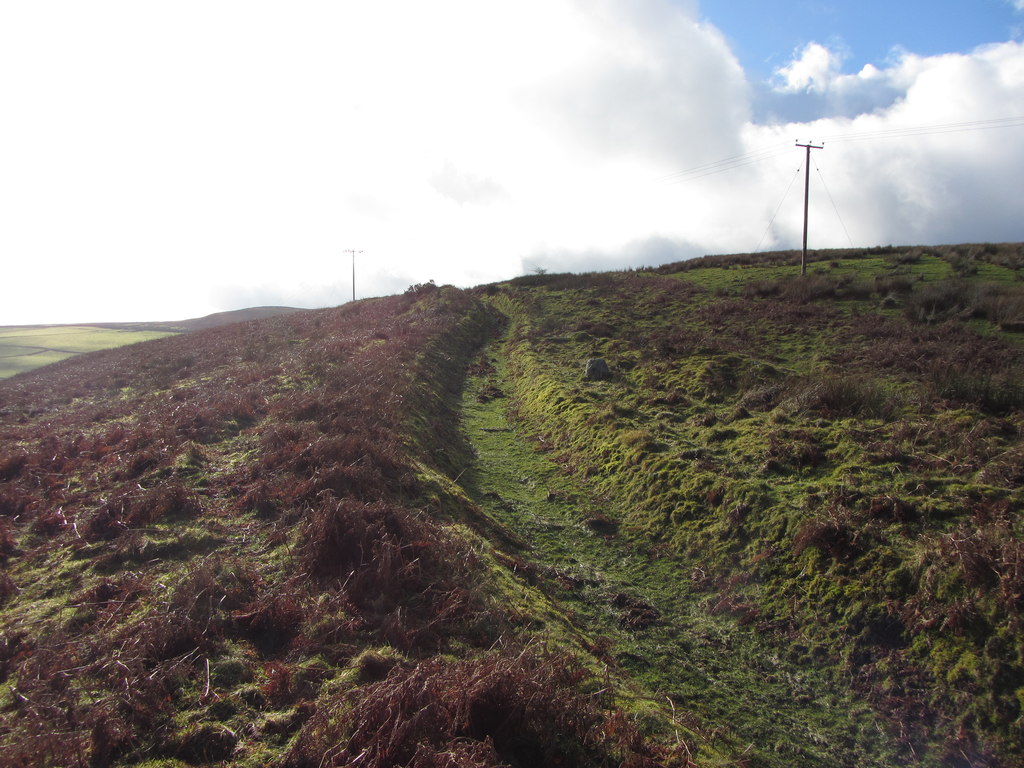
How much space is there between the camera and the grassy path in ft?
19.6

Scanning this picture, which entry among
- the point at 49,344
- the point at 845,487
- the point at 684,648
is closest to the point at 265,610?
the point at 684,648

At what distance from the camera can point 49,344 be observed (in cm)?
4728

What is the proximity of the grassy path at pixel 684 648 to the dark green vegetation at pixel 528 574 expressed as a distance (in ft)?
0.14

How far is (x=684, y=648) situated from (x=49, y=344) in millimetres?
60240

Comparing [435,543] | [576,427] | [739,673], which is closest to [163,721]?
[435,543]

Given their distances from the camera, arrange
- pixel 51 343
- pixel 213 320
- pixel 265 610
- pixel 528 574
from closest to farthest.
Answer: pixel 265 610
pixel 528 574
pixel 51 343
pixel 213 320

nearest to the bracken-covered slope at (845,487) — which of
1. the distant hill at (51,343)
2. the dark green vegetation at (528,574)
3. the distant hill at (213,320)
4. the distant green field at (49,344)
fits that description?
the dark green vegetation at (528,574)

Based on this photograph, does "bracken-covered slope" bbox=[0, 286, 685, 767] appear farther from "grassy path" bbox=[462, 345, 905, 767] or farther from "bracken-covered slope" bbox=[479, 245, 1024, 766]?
"bracken-covered slope" bbox=[479, 245, 1024, 766]

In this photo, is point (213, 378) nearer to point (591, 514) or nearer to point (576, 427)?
point (576, 427)

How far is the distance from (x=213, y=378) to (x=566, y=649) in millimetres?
17648

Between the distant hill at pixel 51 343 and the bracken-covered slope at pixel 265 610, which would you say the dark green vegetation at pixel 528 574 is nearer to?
the bracken-covered slope at pixel 265 610

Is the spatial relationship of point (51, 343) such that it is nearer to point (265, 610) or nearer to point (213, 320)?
point (213, 320)

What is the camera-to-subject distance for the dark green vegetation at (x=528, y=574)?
15.3 ft

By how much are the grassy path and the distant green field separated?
3967 cm
